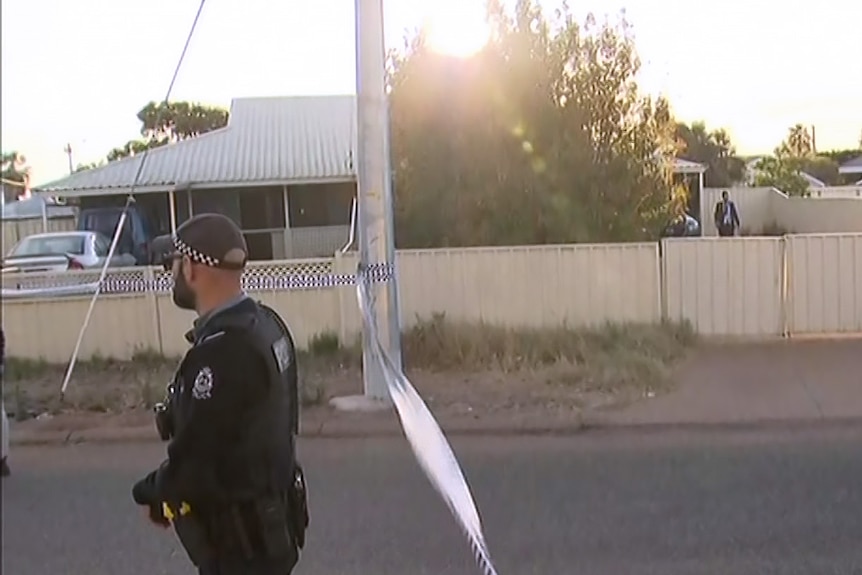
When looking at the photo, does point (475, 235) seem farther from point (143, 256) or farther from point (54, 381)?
point (143, 256)

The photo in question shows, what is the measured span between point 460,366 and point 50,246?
10266 mm

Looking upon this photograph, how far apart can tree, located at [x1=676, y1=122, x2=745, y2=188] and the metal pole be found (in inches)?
825

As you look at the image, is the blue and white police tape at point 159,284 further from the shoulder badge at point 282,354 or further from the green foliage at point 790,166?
the green foliage at point 790,166

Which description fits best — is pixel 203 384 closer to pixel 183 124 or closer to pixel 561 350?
pixel 561 350

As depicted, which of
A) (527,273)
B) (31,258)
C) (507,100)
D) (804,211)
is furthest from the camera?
(804,211)

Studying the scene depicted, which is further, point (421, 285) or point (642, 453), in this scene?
point (421, 285)

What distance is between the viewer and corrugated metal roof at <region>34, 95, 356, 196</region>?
2217cm

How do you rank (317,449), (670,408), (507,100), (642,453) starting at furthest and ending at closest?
(507,100) < (670,408) < (317,449) < (642,453)

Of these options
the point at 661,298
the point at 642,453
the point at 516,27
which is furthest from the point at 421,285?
the point at 642,453

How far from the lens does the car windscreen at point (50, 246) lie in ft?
57.0

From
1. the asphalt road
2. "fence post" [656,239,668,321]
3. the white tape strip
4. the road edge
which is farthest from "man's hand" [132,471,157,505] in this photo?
"fence post" [656,239,668,321]

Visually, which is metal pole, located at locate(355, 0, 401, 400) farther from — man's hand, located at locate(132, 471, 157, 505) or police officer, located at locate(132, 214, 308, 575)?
man's hand, located at locate(132, 471, 157, 505)

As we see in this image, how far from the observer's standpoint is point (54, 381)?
1038 cm

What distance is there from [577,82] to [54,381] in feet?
24.2
